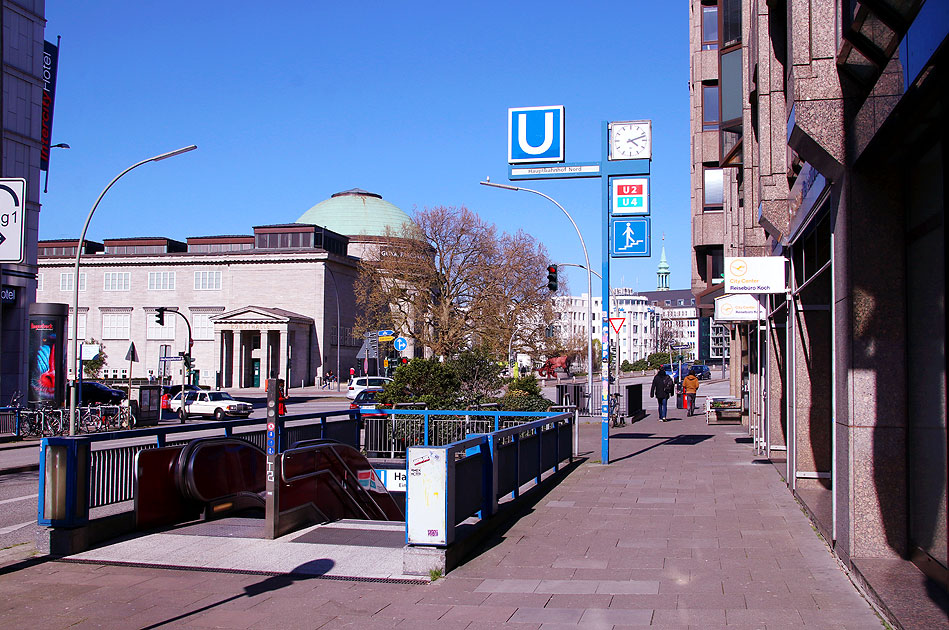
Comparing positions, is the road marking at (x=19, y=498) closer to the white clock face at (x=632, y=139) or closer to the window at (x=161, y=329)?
the white clock face at (x=632, y=139)

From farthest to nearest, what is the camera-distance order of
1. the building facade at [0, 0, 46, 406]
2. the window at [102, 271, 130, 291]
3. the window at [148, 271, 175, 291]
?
the window at [102, 271, 130, 291], the window at [148, 271, 175, 291], the building facade at [0, 0, 46, 406]

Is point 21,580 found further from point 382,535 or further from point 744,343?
point 744,343

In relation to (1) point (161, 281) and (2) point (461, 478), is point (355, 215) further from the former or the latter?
(2) point (461, 478)

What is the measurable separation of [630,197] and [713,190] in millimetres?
15802

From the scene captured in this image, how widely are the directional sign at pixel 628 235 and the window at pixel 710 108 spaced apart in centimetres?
1520

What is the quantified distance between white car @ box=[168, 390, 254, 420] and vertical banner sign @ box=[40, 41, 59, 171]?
11.5 m

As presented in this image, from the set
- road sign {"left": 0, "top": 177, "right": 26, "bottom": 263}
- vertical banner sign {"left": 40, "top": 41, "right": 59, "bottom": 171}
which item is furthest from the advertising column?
road sign {"left": 0, "top": 177, "right": 26, "bottom": 263}

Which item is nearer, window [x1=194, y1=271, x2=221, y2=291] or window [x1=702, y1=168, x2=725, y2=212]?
window [x1=702, y1=168, x2=725, y2=212]

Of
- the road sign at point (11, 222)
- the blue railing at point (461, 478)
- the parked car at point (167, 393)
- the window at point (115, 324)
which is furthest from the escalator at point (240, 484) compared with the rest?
the window at point (115, 324)

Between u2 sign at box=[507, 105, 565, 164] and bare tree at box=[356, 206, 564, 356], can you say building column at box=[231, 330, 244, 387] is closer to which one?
bare tree at box=[356, 206, 564, 356]

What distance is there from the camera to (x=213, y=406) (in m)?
38.8

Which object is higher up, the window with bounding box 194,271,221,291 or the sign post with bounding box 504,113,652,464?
the window with bounding box 194,271,221,291

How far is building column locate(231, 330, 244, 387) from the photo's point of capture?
249ft

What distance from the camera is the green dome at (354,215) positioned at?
92.4 m
